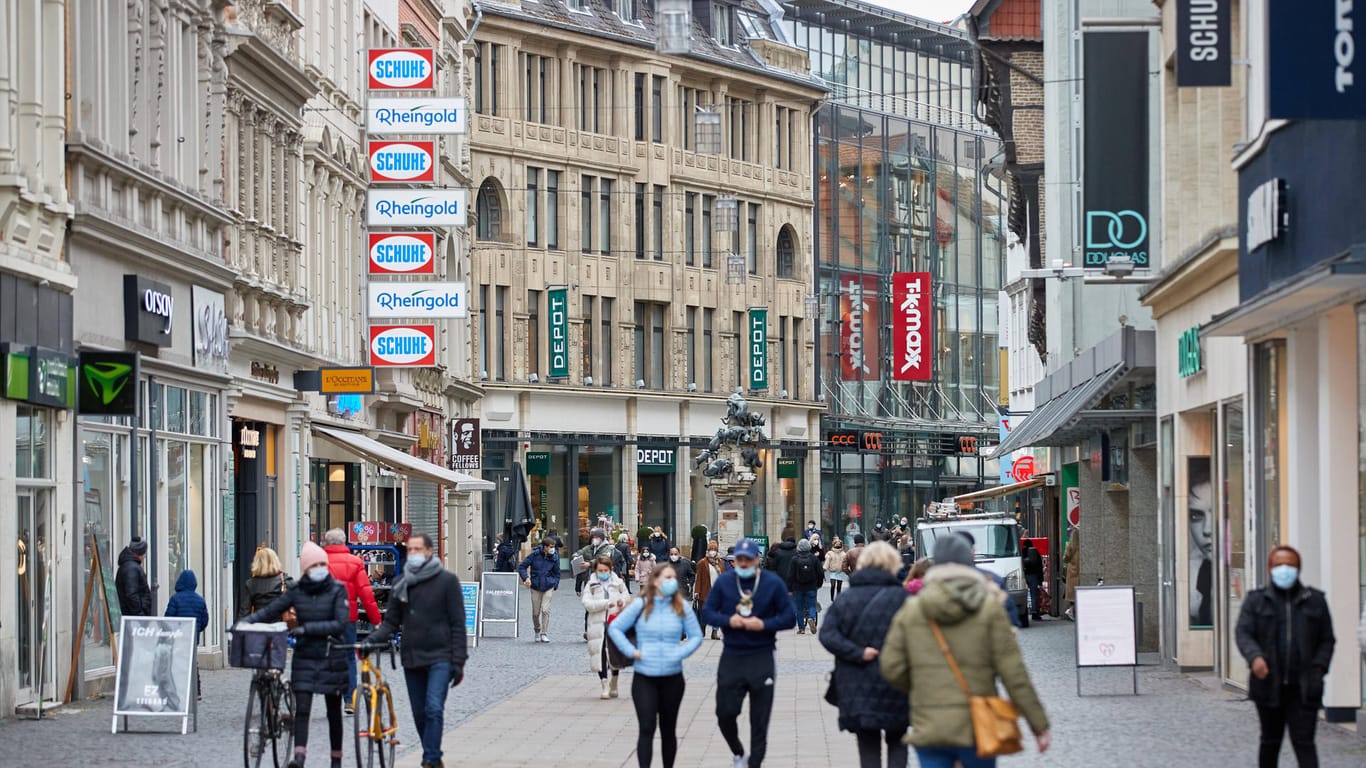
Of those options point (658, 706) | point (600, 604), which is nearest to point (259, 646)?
point (658, 706)

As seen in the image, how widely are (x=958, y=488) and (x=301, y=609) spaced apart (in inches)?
2966

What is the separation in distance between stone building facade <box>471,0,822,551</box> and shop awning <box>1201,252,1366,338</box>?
45.7 meters

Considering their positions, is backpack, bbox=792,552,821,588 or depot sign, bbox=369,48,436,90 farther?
backpack, bbox=792,552,821,588

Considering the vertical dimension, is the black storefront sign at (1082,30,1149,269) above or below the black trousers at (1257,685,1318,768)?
above

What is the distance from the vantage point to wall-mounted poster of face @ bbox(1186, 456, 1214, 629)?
2586 centimetres

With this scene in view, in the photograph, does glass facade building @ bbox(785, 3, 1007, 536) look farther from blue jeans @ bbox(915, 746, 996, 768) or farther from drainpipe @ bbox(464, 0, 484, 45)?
blue jeans @ bbox(915, 746, 996, 768)

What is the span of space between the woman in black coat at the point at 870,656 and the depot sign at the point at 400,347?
23.7m

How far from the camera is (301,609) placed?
1581 cm

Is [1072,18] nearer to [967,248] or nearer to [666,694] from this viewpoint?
[666,694]

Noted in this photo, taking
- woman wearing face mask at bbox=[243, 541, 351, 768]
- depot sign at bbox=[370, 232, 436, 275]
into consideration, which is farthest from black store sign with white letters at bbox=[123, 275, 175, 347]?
depot sign at bbox=[370, 232, 436, 275]

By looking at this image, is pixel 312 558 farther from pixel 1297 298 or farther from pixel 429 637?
pixel 1297 298

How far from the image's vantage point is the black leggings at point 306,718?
1580cm

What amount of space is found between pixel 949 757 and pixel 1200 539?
16.3m

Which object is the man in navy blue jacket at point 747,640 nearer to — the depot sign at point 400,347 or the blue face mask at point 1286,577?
the blue face mask at point 1286,577
